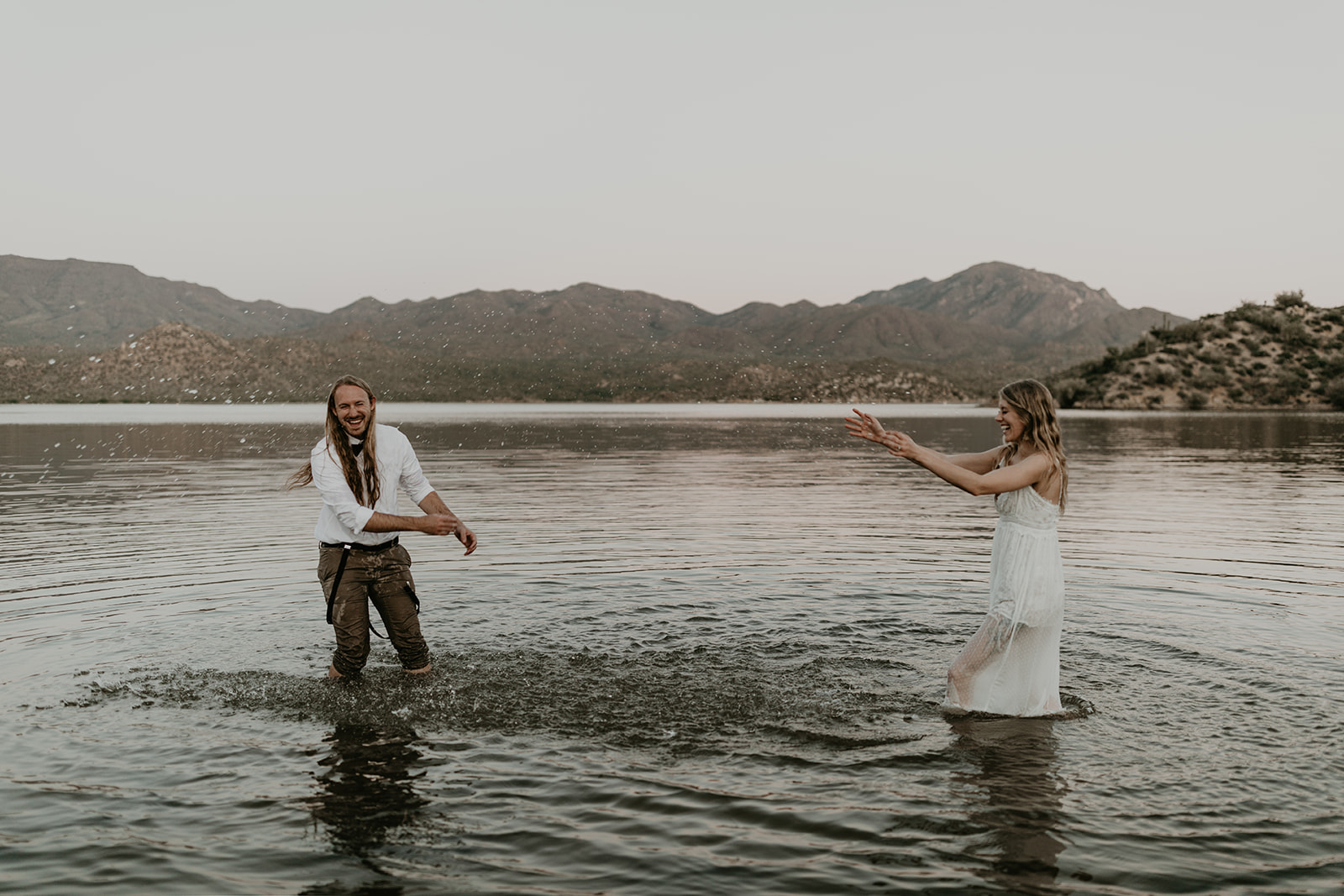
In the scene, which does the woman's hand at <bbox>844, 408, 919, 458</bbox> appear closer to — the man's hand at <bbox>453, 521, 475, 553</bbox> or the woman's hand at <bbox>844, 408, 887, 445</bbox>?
the woman's hand at <bbox>844, 408, 887, 445</bbox>

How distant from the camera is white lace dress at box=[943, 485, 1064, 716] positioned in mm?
7902

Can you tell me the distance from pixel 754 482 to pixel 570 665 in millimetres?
22238

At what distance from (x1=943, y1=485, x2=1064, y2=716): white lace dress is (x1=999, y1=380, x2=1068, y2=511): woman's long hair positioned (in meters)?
0.40

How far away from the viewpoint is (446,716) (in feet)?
27.3

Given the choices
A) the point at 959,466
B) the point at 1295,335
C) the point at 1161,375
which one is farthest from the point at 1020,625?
the point at 1295,335

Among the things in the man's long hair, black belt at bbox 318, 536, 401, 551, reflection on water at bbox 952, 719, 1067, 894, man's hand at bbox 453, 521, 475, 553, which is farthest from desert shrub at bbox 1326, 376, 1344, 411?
the man's long hair

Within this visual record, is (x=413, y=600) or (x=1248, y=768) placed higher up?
(x=413, y=600)

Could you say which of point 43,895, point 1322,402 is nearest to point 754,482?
point 43,895

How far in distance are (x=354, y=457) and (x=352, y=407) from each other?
478 millimetres

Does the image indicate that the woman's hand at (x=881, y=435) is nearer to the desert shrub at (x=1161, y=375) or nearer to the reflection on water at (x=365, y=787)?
the reflection on water at (x=365, y=787)

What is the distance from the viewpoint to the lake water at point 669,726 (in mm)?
5688

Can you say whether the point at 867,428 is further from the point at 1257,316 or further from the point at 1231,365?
the point at 1257,316

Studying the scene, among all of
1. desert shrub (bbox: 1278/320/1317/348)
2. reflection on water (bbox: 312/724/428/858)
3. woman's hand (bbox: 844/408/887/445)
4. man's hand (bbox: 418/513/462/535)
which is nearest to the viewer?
reflection on water (bbox: 312/724/428/858)

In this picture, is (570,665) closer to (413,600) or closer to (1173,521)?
(413,600)
